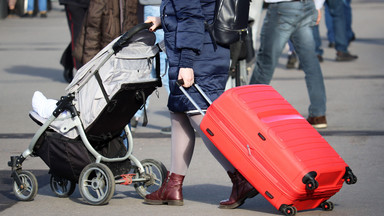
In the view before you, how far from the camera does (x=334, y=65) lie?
14188 millimetres

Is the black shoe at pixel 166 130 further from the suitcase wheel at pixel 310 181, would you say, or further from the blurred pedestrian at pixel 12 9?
the blurred pedestrian at pixel 12 9

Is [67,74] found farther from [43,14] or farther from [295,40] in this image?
[43,14]

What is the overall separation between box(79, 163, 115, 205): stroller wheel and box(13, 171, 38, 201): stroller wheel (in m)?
0.38

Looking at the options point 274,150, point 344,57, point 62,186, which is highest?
point 274,150

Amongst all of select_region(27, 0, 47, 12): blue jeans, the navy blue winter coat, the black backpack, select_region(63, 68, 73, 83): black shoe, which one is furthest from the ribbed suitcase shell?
select_region(27, 0, 47, 12): blue jeans

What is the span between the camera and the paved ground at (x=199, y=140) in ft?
18.6

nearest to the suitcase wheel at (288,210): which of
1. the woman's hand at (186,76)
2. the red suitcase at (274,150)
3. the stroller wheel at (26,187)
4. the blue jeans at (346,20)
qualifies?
the red suitcase at (274,150)

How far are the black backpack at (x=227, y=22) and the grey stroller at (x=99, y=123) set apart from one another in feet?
1.57

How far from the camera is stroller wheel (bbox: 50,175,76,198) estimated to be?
593 centimetres

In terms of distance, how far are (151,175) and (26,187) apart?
2.69 ft

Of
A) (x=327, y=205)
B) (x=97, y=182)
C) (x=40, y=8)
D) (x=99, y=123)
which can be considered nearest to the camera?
(x=327, y=205)

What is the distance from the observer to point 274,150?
5.02m

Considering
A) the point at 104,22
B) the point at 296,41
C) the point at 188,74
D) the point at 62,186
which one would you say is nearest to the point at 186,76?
the point at 188,74

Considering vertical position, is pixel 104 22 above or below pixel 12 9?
above
